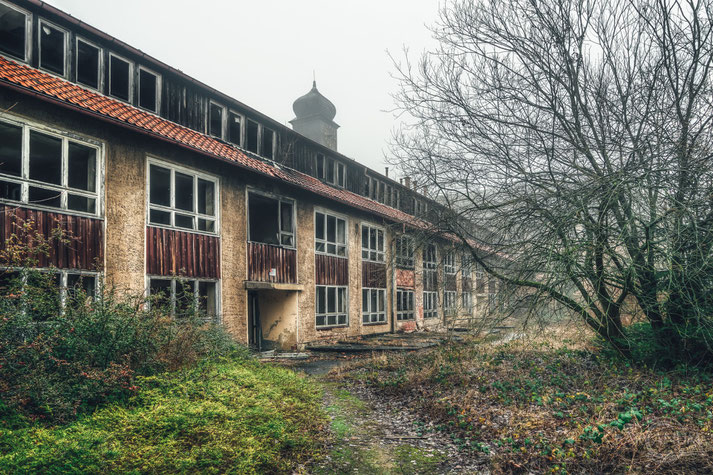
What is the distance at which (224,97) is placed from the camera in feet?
52.7

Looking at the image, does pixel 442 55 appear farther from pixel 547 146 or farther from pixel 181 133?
pixel 181 133

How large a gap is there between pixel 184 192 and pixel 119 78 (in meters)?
3.39

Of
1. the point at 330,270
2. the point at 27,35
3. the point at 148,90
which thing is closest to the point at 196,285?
the point at 148,90

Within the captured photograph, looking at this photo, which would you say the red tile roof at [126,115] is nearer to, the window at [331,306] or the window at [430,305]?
the window at [331,306]

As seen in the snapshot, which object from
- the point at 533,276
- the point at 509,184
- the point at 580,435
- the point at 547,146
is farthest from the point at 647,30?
the point at 580,435

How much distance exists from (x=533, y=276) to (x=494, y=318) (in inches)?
40.3

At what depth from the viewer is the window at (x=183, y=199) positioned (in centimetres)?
1313

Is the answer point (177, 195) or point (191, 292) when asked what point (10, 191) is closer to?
point (177, 195)

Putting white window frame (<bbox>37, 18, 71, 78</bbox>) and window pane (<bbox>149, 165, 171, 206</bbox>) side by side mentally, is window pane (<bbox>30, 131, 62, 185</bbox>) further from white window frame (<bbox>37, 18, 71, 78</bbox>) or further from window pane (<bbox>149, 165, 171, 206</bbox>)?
window pane (<bbox>149, 165, 171, 206</bbox>)

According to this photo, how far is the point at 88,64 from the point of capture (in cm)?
1224

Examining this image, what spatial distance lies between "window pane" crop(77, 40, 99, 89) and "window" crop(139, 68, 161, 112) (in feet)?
4.20

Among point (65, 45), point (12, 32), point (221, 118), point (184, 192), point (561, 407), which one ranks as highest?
point (65, 45)

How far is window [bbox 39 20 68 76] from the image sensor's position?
11.3 meters

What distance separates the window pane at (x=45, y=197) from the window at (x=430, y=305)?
21.8 m
